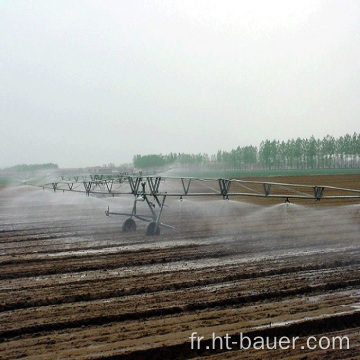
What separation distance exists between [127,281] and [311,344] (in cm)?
400

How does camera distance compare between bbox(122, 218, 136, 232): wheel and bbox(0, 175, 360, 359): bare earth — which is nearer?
bbox(0, 175, 360, 359): bare earth

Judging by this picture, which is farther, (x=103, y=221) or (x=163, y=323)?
(x=103, y=221)

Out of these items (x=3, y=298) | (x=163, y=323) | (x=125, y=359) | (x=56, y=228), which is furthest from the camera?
(x=56, y=228)

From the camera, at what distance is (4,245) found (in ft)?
43.2

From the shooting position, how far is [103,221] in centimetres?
1850

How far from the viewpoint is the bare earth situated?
5.40 meters

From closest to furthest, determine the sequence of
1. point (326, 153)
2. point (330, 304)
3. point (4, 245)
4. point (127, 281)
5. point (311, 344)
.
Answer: point (311, 344) → point (330, 304) → point (127, 281) → point (4, 245) → point (326, 153)

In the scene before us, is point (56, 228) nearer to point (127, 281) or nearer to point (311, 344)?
point (127, 281)

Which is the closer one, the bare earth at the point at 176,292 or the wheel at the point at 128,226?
the bare earth at the point at 176,292

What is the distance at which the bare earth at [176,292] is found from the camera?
5402 mm

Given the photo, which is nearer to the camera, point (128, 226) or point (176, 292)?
point (176, 292)

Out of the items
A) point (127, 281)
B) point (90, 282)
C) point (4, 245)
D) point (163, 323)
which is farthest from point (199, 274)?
point (4, 245)

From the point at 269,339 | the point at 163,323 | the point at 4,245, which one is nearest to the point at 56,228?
the point at 4,245

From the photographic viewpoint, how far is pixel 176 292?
24.5 ft
